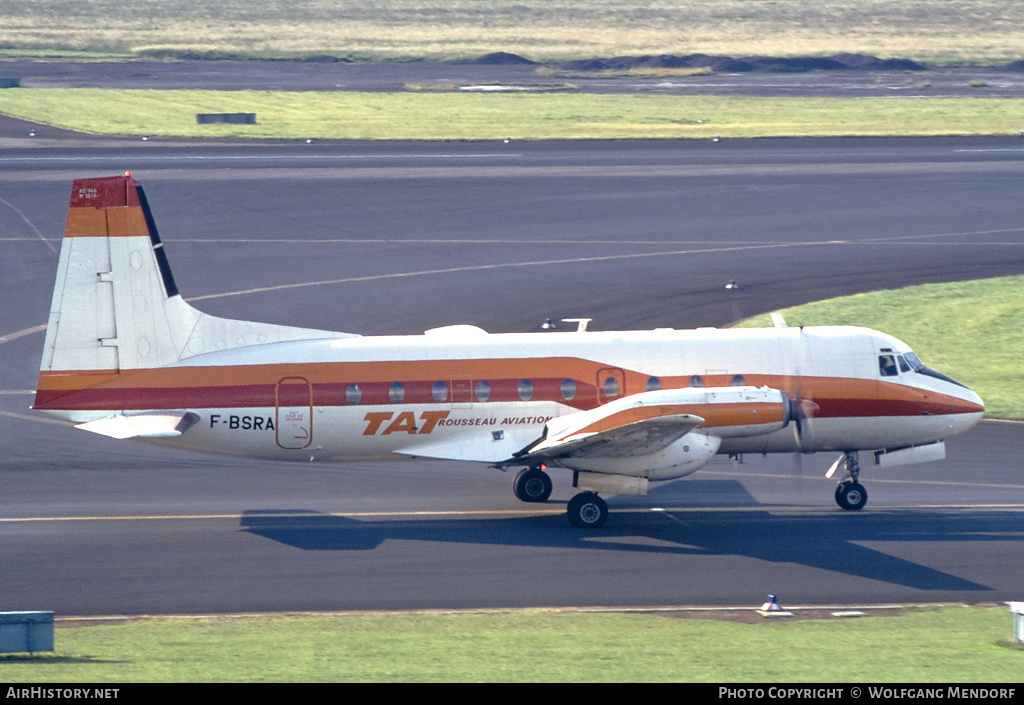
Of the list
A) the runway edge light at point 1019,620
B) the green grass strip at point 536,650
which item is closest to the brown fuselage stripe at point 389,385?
the green grass strip at point 536,650

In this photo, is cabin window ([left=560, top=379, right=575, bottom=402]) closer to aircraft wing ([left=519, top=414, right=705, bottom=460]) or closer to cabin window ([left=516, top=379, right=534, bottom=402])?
cabin window ([left=516, top=379, right=534, bottom=402])

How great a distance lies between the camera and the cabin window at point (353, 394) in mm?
25266

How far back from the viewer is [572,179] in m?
59.4

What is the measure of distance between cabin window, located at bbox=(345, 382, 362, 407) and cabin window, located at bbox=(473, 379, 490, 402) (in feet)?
7.75

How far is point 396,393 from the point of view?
25359 millimetres

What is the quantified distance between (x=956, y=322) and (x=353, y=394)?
23.4 metres

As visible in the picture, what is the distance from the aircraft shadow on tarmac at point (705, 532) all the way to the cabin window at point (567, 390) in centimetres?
256

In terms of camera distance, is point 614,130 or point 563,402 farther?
point 614,130

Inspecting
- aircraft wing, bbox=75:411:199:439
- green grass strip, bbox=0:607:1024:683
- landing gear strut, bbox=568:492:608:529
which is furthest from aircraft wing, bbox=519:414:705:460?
aircraft wing, bbox=75:411:199:439

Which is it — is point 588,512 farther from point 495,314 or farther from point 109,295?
point 495,314

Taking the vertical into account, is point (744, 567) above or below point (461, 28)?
below
